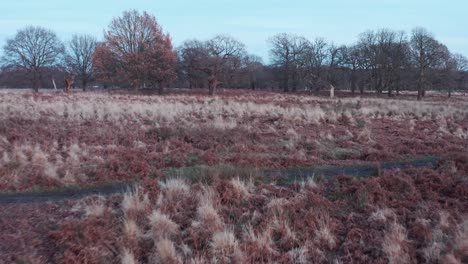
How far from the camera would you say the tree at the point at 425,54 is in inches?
2080

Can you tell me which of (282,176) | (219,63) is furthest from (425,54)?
(282,176)

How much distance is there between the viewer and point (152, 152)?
38.3ft

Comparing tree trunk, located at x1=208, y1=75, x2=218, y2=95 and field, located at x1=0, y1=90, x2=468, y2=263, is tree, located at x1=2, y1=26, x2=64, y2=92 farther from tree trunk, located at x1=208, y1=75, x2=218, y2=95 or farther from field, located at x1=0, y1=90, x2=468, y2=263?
field, located at x1=0, y1=90, x2=468, y2=263

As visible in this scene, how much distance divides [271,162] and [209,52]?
1703 inches

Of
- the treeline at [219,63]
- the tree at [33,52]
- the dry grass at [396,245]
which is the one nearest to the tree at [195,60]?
the treeline at [219,63]

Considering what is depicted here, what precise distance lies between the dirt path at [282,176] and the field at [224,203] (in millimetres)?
188

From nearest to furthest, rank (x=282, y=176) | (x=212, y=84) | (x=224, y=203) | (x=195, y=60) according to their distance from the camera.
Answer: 1. (x=224, y=203)
2. (x=282, y=176)
3. (x=212, y=84)
4. (x=195, y=60)

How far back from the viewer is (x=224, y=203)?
752 centimetres

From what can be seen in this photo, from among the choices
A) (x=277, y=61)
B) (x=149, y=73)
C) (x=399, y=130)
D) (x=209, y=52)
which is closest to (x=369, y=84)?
(x=277, y=61)

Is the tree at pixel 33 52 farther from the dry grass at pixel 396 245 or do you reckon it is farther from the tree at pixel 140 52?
the dry grass at pixel 396 245

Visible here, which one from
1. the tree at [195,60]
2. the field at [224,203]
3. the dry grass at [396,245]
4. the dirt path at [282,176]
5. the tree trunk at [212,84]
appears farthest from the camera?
the tree at [195,60]

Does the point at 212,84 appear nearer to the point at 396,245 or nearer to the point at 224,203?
the point at 224,203

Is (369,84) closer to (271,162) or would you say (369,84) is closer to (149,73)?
(149,73)

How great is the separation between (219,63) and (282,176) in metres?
41.4
